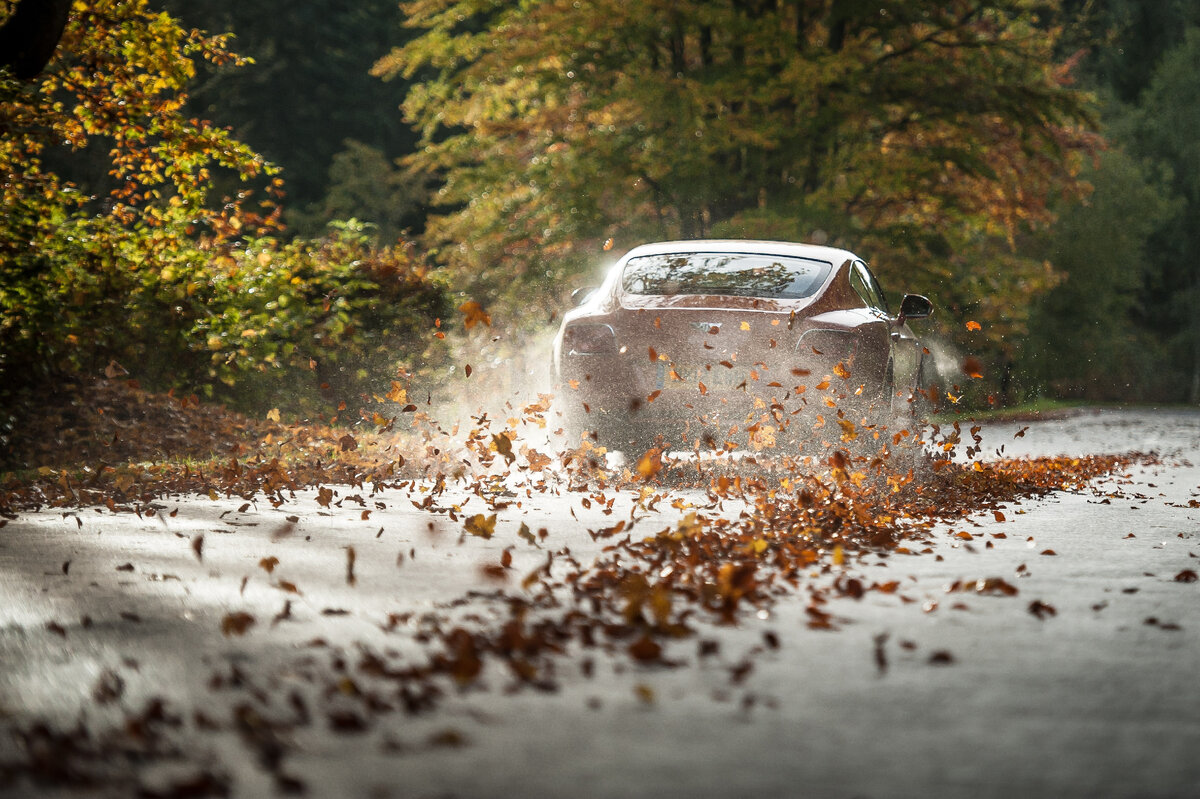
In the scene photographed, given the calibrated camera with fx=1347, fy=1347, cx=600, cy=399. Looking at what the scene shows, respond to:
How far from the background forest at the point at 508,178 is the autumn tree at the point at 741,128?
58 mm

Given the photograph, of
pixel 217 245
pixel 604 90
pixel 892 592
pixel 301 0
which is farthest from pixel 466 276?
pixel 301 0

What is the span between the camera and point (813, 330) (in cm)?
901

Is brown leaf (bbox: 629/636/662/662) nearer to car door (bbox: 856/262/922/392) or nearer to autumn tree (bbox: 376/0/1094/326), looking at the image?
car door (bbox: 856/262/922/392)

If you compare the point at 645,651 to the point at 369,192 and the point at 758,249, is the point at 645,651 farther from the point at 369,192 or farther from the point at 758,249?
the point at 369,192

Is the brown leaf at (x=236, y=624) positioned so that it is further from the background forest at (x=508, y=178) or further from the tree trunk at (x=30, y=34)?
the tree trunk at (x=30, y=34)

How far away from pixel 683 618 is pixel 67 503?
4868mm

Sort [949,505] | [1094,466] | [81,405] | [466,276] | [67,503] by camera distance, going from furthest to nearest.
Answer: [466,276] < [1094,466] < [81,405] < [949,505] < [67,503]

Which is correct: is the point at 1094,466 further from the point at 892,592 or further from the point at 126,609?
the point at 126,609

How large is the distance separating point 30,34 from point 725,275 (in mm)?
5654

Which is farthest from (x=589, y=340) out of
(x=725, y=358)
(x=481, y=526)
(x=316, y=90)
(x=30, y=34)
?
(x=316, y=90)

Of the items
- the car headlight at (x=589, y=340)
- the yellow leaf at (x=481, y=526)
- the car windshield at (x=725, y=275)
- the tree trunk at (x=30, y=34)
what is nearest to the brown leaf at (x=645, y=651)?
the yellow leaf at (x=481, y=526)

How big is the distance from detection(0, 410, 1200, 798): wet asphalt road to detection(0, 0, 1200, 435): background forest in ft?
15.7

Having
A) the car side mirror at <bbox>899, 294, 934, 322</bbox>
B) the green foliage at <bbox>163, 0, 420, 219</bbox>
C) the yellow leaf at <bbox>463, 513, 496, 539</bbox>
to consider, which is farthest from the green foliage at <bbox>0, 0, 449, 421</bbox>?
the green foliage at <bbox>163, 0, 420, 219</bbox>

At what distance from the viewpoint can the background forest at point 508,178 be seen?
11.7 m
